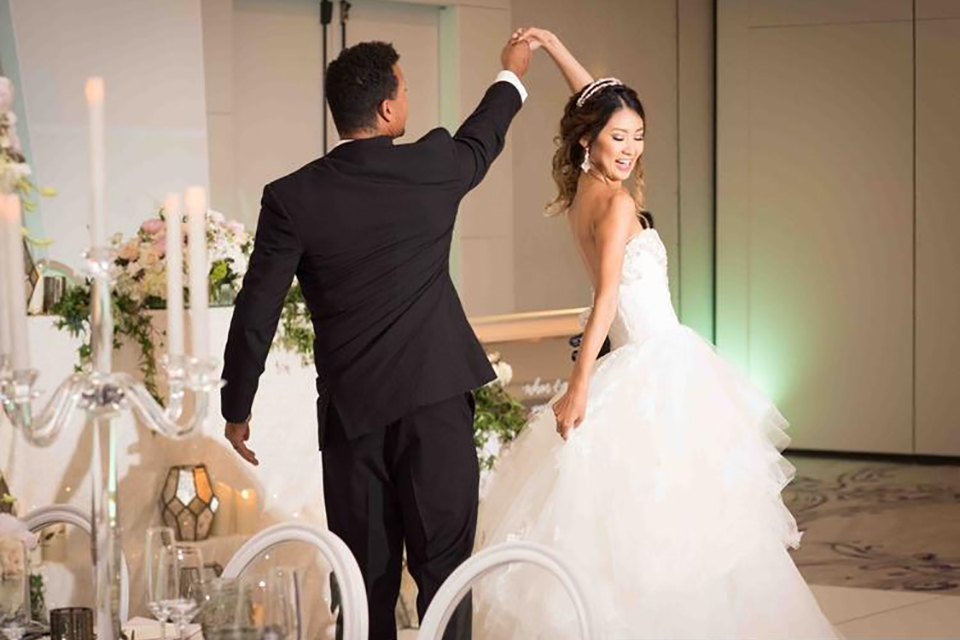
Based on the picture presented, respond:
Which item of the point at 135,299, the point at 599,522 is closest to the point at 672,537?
the point at 599,522

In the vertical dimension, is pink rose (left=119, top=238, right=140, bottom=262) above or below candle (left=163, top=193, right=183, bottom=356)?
above

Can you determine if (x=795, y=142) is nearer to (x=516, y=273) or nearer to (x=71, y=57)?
(x=516, y=273)

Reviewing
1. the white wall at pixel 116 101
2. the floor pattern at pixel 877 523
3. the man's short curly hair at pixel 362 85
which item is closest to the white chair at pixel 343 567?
the man's short curly hair at pixel 362 85

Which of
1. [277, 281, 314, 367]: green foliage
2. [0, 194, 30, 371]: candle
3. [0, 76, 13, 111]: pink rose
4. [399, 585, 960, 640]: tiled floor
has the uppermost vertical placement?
[0, 76, 13, 111]: pink rose

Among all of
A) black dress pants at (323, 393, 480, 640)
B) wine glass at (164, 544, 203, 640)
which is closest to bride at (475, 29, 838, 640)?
black dress pants at (323, 393, 480, 640)

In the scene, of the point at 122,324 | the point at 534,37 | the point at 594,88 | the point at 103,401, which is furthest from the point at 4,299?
the point at 122,324

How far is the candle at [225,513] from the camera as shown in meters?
4.79

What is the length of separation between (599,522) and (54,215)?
8.90ft

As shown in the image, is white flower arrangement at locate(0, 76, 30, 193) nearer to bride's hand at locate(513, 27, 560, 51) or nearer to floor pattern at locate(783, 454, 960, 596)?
bride's hand at locate(513, 27, 560, 51)

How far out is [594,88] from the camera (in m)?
4.35

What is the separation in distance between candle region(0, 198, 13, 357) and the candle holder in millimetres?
29

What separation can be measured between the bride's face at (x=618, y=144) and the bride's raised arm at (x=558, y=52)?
0.48ft

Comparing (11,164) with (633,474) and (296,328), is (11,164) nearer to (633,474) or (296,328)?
(633,474)

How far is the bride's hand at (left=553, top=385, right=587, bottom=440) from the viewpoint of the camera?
4141 mm
